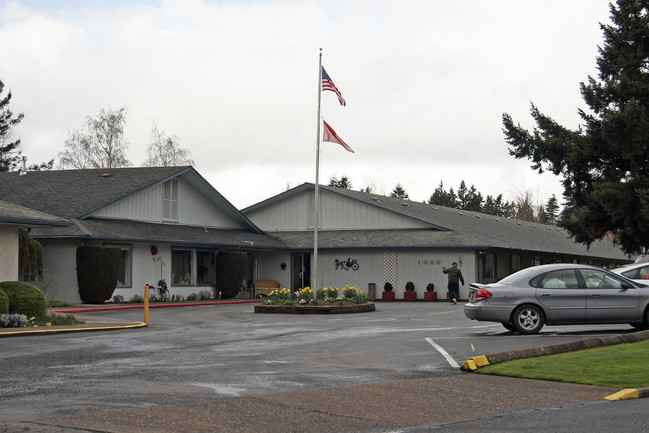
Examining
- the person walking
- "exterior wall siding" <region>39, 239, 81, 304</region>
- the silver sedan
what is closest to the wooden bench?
the person walking

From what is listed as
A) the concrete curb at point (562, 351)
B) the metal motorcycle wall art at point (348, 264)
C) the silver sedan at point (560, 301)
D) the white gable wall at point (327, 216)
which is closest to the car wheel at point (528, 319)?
the silver sedan at point (560, 301)

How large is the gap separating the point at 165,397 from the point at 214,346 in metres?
6.60

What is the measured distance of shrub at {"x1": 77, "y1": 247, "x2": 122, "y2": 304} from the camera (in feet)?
103

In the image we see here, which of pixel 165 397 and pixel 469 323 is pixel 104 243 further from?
pixel 165 397

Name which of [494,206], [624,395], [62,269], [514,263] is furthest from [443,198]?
[624,395]

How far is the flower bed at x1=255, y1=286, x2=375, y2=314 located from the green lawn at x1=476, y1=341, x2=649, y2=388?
14098mm

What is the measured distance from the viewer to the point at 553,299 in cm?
1769

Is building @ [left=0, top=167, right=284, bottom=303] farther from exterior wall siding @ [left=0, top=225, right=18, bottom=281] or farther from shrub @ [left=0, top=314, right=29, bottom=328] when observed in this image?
shrub @ [left=0, top=314, right=29, bottom=328]

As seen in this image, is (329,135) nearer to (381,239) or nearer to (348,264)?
(381,239)

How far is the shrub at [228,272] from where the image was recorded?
38.8 meters

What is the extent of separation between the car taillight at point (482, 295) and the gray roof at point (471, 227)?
22.1m

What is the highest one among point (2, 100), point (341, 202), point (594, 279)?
point (2, 100)

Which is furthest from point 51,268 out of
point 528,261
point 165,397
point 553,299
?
point 528,261

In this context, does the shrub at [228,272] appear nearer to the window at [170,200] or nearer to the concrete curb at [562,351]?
the window at [170,200]
